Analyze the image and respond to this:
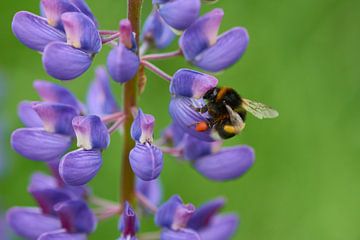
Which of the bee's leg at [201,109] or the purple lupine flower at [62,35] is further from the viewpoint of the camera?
the bee's leg at [201,109]

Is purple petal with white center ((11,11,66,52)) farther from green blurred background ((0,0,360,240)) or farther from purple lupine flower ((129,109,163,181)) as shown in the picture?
green blurred background ((0,0,360,240))

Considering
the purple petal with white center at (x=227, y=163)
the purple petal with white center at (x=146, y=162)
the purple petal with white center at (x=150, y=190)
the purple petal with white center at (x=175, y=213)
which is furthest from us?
the purple petal with white center at (x=150, y=190)

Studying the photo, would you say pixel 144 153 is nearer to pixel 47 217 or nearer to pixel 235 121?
pixel 235 121

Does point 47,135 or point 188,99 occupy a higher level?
point 188,99

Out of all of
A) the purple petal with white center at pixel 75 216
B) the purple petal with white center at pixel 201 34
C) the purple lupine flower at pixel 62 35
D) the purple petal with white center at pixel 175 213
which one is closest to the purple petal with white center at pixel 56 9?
the purple lupine flower at pixel 62 35

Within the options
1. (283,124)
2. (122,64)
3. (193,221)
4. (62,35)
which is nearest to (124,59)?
(122,64)

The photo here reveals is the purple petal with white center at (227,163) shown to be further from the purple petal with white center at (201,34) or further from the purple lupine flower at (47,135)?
the purple lupine flower at (47,135)

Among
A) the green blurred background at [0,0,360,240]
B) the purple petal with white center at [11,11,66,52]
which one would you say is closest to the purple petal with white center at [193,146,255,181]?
the purple petal with white center at [11,11,66,52]

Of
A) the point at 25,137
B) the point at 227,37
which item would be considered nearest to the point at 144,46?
the point at 227,37
